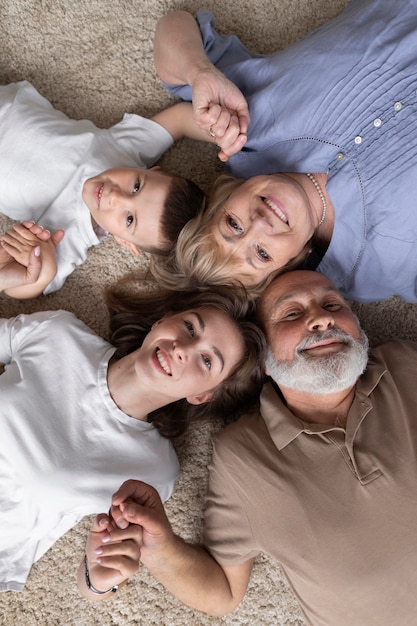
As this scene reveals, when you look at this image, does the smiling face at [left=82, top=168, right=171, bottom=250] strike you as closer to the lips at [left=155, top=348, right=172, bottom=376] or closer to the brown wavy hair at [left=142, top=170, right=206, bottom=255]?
the brown wavy hair at [left=142, top=170, right=206, bottom=255]

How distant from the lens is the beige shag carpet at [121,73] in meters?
1.58

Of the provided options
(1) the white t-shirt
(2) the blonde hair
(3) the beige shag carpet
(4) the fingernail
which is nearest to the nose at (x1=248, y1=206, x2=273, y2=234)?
(2) the blonde hair

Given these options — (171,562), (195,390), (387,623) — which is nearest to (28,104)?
(195,390)

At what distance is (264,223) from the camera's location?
1.21 m

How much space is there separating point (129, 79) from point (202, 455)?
1.16m

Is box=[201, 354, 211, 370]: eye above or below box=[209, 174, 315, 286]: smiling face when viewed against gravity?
below

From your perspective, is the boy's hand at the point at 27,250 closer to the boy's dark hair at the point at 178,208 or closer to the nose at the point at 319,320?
the boy's dark hair at the point at 178,208

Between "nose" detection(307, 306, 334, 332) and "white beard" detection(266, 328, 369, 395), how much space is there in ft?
0.04

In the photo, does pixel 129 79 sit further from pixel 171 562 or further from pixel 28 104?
pixel 171 562

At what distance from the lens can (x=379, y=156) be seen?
127 cm

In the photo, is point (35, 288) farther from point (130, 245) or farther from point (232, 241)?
point (232, 241)

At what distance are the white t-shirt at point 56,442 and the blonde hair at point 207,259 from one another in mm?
306

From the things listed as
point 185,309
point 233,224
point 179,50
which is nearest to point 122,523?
point 185,309

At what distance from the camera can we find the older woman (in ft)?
4.09
